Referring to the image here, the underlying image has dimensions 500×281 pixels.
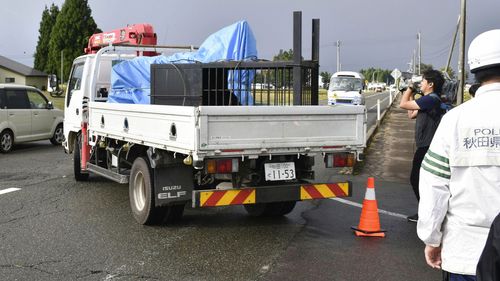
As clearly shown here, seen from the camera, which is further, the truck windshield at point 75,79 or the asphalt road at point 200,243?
the truck windshield at point 75,79

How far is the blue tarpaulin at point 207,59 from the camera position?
709 cm

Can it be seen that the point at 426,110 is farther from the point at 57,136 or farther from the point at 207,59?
the point at 57,136

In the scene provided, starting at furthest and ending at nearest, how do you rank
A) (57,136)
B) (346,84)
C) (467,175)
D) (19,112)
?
(346,84) → (57,136) → (19,112) → (467,175)

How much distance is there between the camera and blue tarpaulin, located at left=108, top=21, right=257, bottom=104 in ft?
23.3

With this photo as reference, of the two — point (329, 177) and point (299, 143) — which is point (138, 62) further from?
point (329, 177)

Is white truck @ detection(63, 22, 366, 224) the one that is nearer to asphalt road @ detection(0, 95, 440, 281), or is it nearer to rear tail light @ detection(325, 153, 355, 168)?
rear tail light @ detection(325, 153, 355, 168)

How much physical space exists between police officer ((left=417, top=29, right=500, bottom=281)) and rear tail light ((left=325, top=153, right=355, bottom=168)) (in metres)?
3.89

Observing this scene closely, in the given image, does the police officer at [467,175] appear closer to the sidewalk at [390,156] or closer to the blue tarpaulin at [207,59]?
the blue tarpaulin at [207,59]

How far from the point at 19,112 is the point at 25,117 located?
0.85 feet

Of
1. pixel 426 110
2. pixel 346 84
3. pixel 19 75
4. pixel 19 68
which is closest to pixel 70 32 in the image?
pixel 19 75

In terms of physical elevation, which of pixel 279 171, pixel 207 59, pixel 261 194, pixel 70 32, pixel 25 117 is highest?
pixel 70 32

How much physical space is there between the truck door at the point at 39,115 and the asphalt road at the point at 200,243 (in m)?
7.29

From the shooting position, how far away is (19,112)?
15.0 metres

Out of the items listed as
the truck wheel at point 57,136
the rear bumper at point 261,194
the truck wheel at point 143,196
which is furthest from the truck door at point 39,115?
the rear bumper at point 261,194
